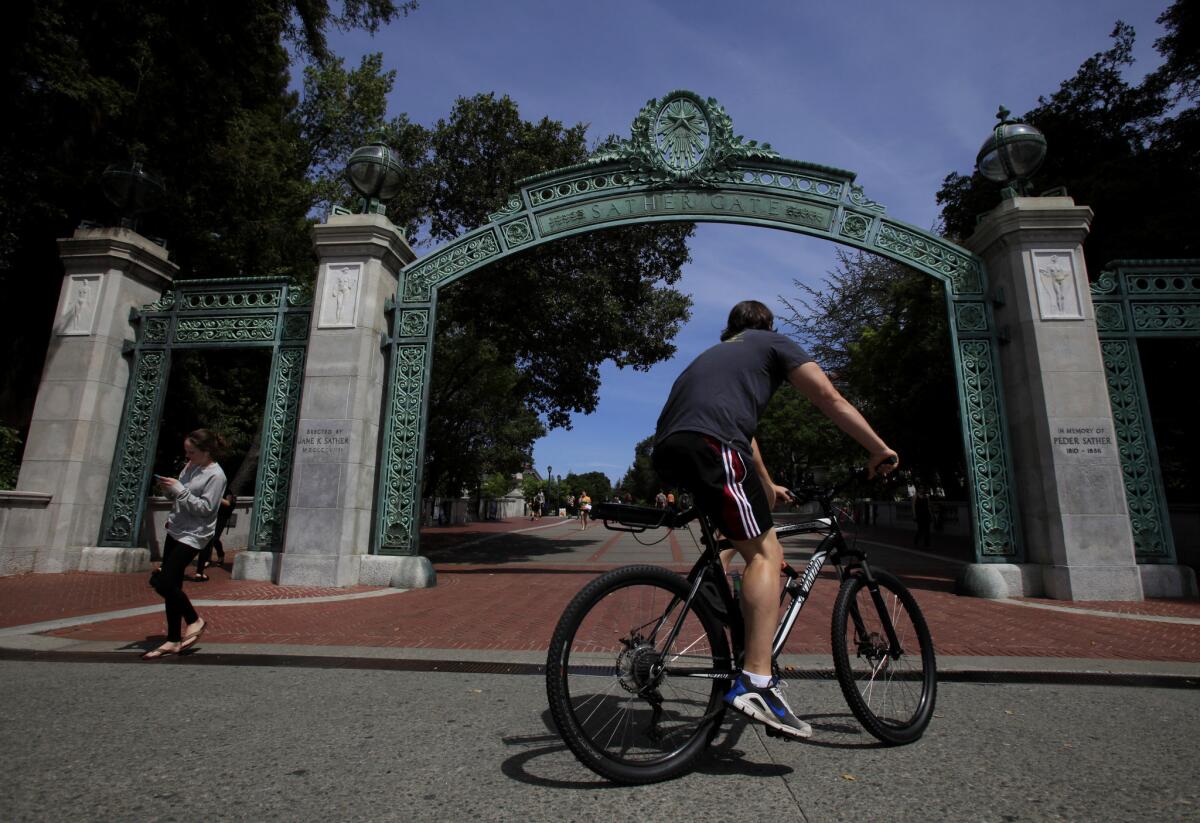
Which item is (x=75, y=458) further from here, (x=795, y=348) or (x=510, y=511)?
(x=510, y=511)

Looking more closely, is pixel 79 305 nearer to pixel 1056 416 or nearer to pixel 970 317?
pixel 970 317

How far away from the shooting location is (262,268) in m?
17.8

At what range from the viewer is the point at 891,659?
115 inches

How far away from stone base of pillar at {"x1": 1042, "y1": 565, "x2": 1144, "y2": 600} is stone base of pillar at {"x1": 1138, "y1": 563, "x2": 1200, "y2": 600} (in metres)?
0.22

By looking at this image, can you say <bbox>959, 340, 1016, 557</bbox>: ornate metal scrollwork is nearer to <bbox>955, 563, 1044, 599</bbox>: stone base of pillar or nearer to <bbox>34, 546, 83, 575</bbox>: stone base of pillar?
<bbox>955, 563, 1044, 599</bbox>: stone base of pillar

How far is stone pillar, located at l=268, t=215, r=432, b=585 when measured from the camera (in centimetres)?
854

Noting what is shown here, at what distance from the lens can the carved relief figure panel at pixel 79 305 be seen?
32.6ft

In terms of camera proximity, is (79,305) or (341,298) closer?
(341,298)

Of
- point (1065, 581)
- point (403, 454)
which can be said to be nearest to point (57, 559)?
point (403, 454)

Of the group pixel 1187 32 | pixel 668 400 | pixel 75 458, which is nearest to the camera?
pixel 668 400

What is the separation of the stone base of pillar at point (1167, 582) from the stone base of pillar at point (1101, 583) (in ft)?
0.73

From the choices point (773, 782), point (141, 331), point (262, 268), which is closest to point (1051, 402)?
point (773, 782)

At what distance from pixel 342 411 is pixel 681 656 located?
7.56m

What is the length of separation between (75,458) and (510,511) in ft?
235
